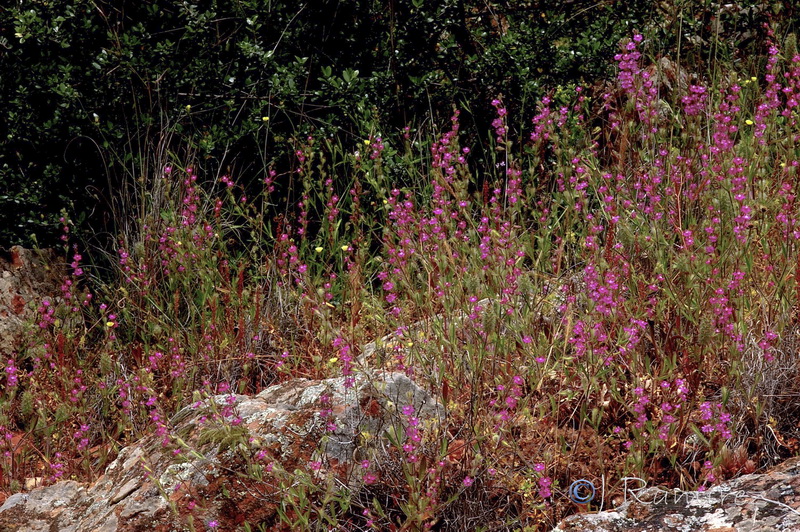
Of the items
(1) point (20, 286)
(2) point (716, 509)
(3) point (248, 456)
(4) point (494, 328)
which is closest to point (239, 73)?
(1) point (20, 286)

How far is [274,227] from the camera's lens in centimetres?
481

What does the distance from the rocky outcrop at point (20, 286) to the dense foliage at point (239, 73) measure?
13 centimetres

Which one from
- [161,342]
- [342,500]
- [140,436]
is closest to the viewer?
[342,500]

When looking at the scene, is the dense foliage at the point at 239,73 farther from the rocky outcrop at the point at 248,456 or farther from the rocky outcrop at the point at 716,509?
the rocky outcrop at the point at 716,509

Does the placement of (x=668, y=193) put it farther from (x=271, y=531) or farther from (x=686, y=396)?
(x=271, y=531)

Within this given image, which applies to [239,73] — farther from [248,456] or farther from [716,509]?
[716,509]

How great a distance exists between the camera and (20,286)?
4465mm

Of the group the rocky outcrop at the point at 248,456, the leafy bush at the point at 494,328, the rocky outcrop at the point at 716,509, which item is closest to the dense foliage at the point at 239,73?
the leafy bush at the point at 494,328

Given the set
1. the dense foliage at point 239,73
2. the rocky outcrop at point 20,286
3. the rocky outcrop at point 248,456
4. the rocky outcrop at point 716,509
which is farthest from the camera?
the dense foliage at point 239,73

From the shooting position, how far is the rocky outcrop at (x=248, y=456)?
2.56 meters

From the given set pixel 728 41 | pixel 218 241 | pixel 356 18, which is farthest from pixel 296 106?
pixel 728 41

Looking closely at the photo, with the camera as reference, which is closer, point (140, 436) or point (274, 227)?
point (140, 436)

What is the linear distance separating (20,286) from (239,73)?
163 cm

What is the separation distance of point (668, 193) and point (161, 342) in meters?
2.39
